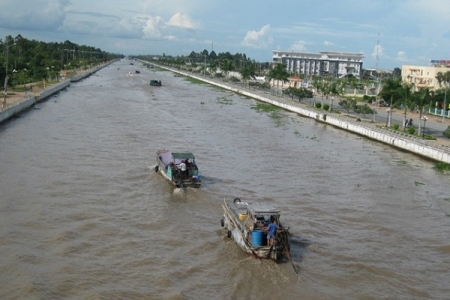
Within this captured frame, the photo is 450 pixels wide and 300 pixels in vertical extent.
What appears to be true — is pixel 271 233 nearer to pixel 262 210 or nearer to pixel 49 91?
pixel 262 210

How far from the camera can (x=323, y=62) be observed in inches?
5659

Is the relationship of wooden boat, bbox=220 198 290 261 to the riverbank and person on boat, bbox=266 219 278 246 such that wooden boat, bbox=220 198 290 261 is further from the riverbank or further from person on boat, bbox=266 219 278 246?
the riverbank

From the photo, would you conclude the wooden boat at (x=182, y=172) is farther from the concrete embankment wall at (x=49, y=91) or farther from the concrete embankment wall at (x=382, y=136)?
the concrete embankment wall at (x=49, y=91)

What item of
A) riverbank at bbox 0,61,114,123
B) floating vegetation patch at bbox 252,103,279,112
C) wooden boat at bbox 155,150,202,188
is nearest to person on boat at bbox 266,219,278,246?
wooden boat at bbox 155,150,202,188

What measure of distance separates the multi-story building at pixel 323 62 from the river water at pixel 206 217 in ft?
364

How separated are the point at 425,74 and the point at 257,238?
64844mm

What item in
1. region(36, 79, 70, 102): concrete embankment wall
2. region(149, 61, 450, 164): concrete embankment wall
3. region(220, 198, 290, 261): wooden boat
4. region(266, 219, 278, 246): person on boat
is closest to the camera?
region(266, 219, 278, 246): person on boat

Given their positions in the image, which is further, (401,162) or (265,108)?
(265,108)

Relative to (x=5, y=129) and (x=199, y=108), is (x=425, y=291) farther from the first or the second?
(x=199, y=108)

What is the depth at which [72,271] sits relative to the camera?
13.1 metres

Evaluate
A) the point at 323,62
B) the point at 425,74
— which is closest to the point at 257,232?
the point at 425,74

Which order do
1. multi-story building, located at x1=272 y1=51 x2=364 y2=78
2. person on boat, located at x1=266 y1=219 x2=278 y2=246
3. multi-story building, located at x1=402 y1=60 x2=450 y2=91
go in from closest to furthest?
person on boat, located at x1=266 y1=219 x2=278 y2=246 < multi-story building, located at x1=402 y1=60 x2=450 y2=91 < multi-story building, located at x1=272 y1=51 x2=364 y2=78

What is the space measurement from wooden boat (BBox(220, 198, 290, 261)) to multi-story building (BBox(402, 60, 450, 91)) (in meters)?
58.2

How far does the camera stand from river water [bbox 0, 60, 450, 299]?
517 inches
